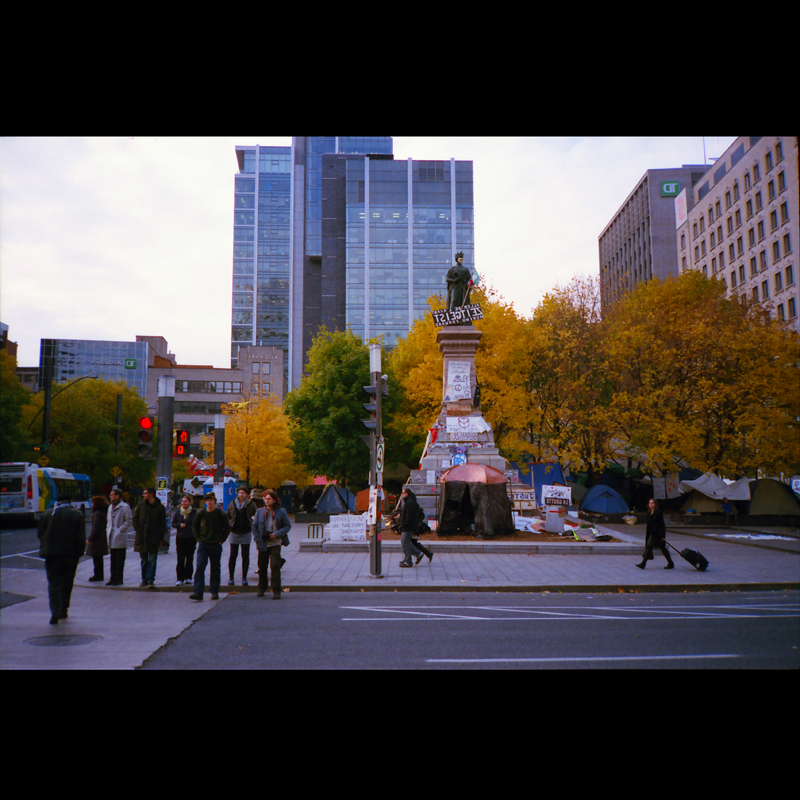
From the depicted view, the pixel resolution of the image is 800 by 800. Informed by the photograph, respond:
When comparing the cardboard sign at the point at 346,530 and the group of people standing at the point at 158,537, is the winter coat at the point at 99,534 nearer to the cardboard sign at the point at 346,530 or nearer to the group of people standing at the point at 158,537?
the group of people standing at the point at 158,537


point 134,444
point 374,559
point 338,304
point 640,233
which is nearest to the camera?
point 374,559

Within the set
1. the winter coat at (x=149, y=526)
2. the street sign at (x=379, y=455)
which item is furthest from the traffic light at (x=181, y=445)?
the street sign at (x=379, y=455)

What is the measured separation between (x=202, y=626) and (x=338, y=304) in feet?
336

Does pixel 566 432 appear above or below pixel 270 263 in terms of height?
below

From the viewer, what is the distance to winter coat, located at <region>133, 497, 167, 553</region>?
12634 millimetres

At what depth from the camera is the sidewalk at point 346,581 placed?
7.81m

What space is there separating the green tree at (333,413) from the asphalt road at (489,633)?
23.8 m

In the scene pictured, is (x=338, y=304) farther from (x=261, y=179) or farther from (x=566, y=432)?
(x=566, y=432)

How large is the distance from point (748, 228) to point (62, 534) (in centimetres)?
5083

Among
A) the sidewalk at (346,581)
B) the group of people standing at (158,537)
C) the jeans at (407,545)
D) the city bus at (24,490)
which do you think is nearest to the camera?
the sidewalk at (346,581)

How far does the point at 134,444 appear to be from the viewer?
5256 centimetres

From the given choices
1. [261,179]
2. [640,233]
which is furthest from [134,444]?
[261,179]

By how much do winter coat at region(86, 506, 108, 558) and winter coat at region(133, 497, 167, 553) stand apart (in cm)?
60

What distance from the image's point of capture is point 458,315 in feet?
84.8
